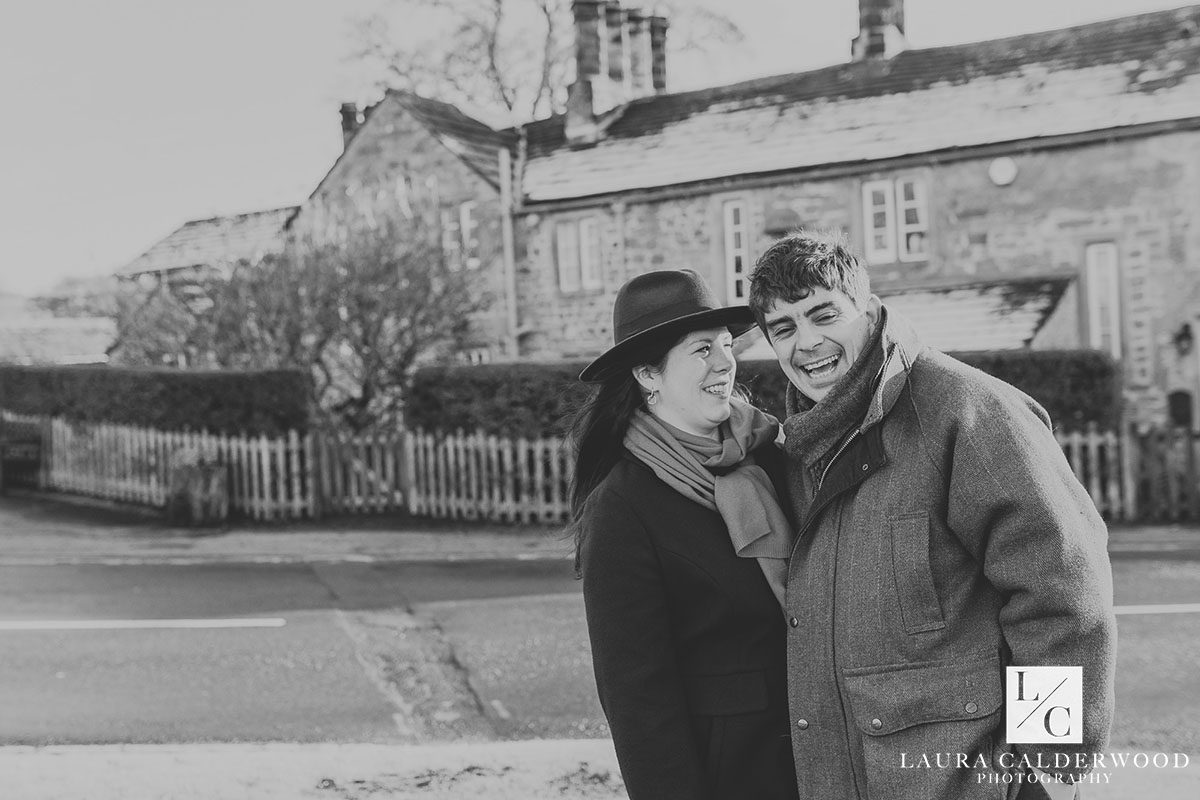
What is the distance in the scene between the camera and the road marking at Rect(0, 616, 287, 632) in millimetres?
8727

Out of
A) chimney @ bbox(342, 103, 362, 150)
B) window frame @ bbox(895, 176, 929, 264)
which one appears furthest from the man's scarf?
chimney @ bbox(342, 103, 362, 150)

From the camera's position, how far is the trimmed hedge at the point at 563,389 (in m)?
13.6

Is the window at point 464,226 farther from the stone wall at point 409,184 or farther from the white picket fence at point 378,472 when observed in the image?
the white picket fence at point 378,472

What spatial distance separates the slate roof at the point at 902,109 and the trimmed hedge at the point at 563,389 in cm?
584

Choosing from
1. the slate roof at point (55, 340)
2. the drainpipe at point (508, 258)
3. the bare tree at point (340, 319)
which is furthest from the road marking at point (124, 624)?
the slate roof at point (55, 340)

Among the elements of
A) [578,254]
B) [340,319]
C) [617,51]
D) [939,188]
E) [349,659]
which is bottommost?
[349,659]

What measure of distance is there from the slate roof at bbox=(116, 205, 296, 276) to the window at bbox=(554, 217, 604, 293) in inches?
409

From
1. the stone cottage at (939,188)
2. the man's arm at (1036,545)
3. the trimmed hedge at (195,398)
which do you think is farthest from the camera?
the stone cottage at (939,188)

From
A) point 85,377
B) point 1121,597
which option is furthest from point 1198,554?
point 85,377

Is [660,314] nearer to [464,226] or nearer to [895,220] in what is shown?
[895,220]

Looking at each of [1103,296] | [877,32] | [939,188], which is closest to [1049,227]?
[1103,296]

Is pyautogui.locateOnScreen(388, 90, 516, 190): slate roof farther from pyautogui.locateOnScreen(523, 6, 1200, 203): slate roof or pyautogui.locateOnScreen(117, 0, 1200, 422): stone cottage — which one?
pyautogui.locateOnScreen(523, 6, 1200, 203): slate roof

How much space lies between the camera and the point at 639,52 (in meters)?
27.5

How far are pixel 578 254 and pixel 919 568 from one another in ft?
67.5
